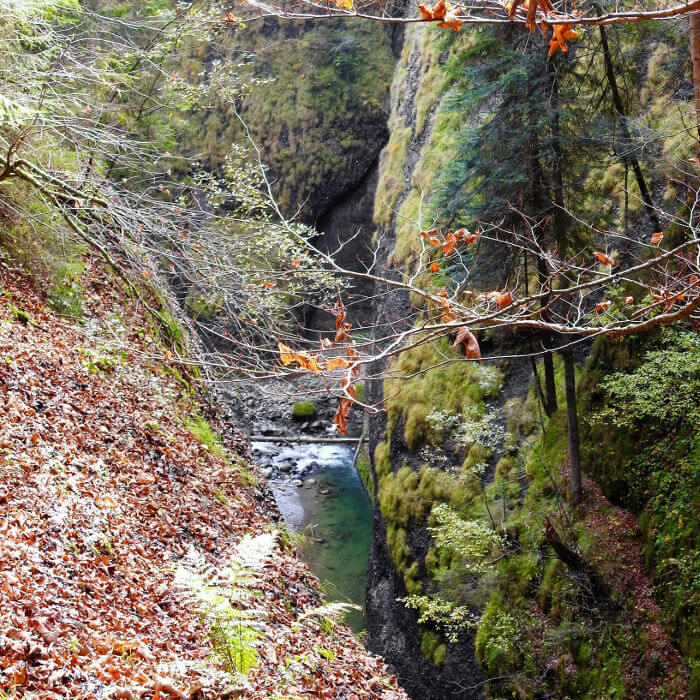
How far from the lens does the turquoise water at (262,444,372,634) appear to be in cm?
1232

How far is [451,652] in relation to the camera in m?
9.04

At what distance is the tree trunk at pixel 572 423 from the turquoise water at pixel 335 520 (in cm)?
471

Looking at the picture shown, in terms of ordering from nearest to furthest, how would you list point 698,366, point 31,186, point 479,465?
1. point 698,366
2. point 31,186
3. point 479,465

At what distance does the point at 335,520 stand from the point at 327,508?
2.11 ft

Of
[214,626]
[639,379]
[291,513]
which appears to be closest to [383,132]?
[291,513]

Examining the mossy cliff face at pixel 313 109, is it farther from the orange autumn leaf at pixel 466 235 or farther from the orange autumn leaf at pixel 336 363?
the orange autumn leaf at pixel 336 363

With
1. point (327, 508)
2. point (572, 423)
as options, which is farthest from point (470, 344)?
point (327, 508)

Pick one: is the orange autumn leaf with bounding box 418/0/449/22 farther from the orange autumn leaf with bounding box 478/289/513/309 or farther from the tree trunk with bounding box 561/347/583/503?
the tree trunk with bounding box 561/347/583/503

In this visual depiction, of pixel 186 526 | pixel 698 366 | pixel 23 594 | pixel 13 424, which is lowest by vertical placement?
pixel 23 594

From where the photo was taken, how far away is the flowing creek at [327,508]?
40.8 feet

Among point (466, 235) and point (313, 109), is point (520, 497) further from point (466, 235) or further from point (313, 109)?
point (313, 109)

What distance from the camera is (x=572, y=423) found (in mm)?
7922

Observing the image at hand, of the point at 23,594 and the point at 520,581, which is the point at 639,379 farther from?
the point at 23,594

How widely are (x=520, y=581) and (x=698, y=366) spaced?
3.98m
